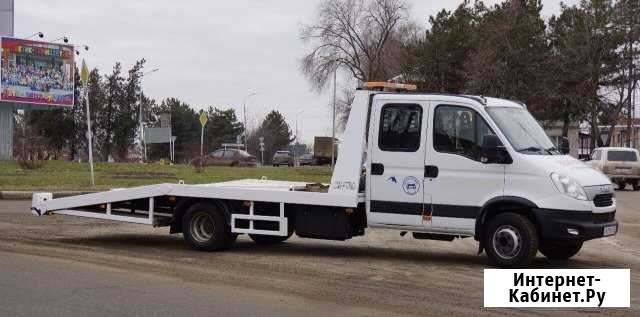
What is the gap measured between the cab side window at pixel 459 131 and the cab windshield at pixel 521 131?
0.22 meters

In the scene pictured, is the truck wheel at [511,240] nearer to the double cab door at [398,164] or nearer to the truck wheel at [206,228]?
the double cab door at [398,164]

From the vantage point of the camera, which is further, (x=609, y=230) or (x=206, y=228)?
(x=206, y=228)

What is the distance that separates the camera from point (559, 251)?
10.7m

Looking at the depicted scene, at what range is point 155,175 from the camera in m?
29.8

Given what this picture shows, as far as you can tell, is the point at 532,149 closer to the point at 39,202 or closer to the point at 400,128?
the point at 400,128

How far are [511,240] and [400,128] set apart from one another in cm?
200

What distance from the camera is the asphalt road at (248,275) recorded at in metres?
7.42

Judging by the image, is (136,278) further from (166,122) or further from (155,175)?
(166,122)

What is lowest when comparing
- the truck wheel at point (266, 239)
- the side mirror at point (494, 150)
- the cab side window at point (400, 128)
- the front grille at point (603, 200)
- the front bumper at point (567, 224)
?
the truck wheel at point (266, 239)

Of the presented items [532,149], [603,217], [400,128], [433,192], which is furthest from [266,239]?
[603,217]

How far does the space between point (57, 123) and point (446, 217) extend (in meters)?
55.2

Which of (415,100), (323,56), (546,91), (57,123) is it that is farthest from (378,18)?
(415,100)

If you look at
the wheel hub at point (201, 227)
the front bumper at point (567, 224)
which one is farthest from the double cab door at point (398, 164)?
the wheel hub at point (201, 227)

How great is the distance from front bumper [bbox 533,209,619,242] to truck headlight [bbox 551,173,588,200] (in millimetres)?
198
